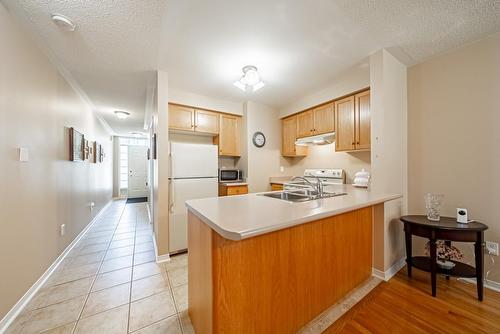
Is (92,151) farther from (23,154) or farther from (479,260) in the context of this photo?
(479,260)

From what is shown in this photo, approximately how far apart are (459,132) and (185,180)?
11.0 ft

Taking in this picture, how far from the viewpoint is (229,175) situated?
3570mm

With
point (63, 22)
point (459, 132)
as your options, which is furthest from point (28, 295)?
point (459, 132)

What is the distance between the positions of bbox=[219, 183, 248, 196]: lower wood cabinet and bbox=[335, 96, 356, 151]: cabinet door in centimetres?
173

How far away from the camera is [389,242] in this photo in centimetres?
208

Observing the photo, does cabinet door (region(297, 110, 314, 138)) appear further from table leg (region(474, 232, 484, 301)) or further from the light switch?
the light switch

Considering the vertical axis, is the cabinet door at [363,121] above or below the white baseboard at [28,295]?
above

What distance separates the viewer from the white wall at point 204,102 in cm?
305

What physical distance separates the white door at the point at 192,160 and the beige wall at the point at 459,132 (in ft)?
8.95

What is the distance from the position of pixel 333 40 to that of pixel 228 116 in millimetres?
2175

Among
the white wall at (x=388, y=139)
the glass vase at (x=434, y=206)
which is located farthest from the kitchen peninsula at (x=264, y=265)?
the glass vase at (x=434, y=206)

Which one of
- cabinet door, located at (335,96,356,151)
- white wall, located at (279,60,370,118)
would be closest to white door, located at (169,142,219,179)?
white wall, located at (279,60,370,118)

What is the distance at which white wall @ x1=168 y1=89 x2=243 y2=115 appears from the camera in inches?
120

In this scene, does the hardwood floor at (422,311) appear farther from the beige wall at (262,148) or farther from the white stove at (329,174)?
the beige wall at (262,148)
